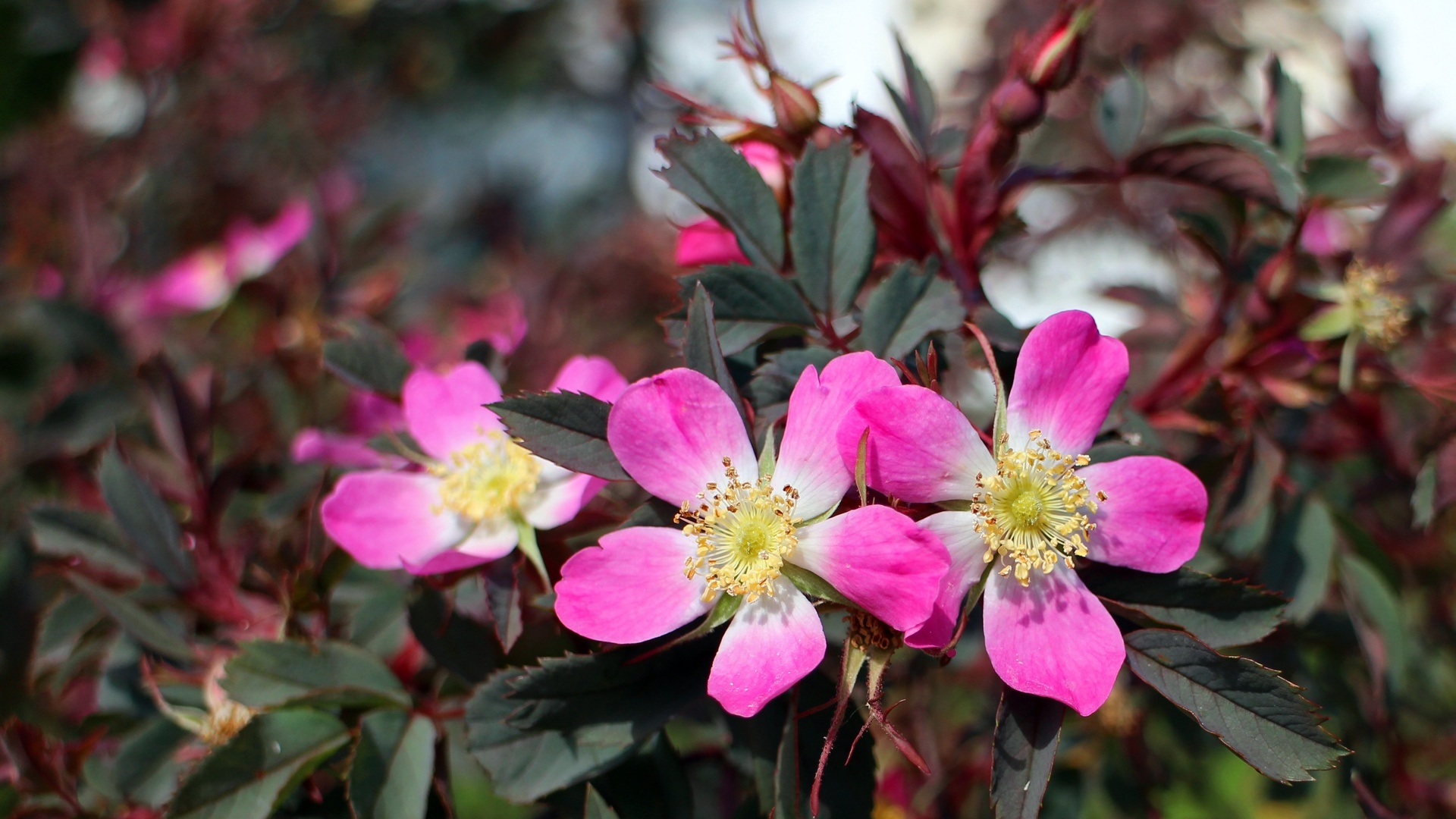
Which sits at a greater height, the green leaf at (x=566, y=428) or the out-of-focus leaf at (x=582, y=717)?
the green leaf at (x=566, y=428)

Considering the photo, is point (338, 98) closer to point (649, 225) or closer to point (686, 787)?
point (649, 225)

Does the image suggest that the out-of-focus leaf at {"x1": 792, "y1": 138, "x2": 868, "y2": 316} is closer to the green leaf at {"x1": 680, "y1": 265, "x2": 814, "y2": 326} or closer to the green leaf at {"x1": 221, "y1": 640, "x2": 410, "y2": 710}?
the green leaf at {"x1": 680, "y1": 265, "x2": 814, "y2": 326}

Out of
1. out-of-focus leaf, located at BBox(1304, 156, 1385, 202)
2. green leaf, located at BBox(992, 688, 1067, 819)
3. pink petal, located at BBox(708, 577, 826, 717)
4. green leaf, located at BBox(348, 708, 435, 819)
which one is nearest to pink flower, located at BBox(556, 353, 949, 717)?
pink petal, located at BBox(708, 577, 826, 717)

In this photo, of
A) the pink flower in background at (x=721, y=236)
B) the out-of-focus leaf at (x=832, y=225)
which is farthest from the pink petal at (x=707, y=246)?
the out-of-focus leaf at (x=832, y=225)

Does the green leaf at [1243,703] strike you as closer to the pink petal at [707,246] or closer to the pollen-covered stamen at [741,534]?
the pollen-covered stamen at [741,534]

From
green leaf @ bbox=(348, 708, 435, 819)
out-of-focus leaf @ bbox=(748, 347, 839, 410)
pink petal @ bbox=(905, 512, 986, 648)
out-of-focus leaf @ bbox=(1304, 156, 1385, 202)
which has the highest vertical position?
out-of-focus leaf @ bbox=(1304, 156, 1385, 202)

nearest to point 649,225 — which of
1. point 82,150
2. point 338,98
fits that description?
point 338,98
